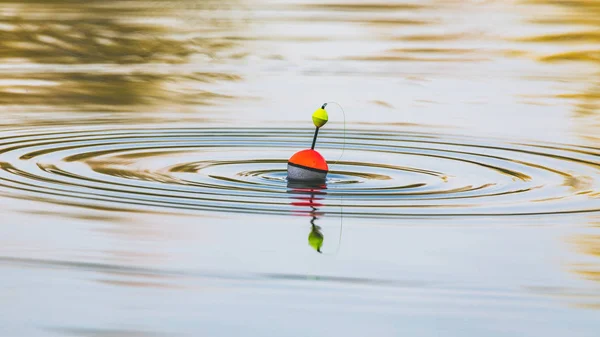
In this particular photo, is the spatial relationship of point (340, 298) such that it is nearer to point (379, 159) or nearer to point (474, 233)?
point (474, 233)

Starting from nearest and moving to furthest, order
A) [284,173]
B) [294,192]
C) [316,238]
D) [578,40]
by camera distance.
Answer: [316,238] → [294,192] → [284,173] → [578,40]

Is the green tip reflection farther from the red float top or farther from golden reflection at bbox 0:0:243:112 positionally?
golden reflection at bbox 0:0:243:112

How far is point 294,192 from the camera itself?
7023 mm

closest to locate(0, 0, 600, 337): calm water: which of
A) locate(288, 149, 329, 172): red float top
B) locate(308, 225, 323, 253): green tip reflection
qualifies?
locate(308, 225, 323, 253): green tip reflection

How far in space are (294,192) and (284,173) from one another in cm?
61

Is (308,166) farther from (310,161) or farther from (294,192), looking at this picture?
(294,192)

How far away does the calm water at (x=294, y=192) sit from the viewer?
484 centimetres

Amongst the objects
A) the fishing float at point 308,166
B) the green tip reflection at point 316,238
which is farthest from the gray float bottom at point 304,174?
the green tip reflection at point 316,238

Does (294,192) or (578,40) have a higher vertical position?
(578,40)

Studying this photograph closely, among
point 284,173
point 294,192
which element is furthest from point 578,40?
point 294,192

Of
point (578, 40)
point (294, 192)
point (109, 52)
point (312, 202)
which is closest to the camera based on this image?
point (312, 202)

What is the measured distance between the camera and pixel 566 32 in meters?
17.3

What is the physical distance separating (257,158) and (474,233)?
2.39 metres

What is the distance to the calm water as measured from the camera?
4.84 m
